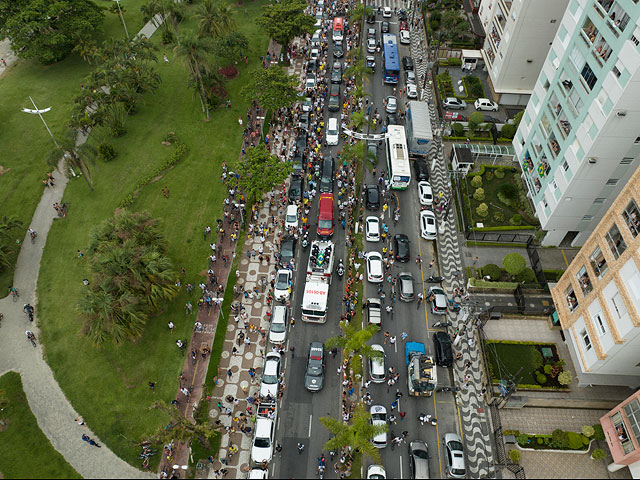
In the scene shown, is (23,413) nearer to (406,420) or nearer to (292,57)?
(406,420)

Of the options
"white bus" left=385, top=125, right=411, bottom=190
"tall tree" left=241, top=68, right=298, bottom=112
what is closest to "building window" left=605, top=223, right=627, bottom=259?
"white bus" left=385, top=125, right=411, bottom=190

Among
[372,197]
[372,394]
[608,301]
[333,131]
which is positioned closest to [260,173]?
[372,197]

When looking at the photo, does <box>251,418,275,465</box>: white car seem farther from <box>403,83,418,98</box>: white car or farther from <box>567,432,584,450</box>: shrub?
<box>403,83,418,98</box>: white car

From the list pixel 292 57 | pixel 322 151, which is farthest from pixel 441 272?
pixel 292 57

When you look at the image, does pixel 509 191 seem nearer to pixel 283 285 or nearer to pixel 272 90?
pixel 283 285

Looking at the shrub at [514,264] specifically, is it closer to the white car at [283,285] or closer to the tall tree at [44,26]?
the white car at [283,285]
